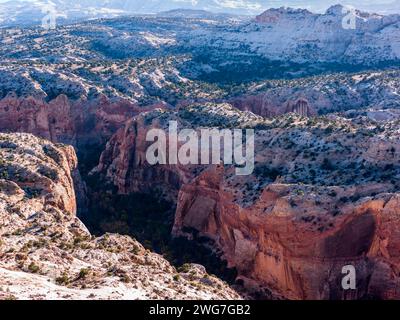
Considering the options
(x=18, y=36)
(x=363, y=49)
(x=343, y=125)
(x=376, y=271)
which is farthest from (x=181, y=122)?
(x=18, y=36)

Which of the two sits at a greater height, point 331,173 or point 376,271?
point 331,173

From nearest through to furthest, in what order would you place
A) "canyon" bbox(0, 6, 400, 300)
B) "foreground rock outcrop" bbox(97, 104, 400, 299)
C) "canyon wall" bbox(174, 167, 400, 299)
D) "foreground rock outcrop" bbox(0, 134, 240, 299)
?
"foreground rock outcrop" bbox(0, 134, 240, 299)
"canyon" bbox(0, 6, 400, 300)
"canyon wall" bbox(174, 167, 400, 299)
"foreground rock outcrop" bbox(97, 104, 400, 299)

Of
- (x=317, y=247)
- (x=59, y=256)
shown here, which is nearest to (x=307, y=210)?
(x=317, y=247)

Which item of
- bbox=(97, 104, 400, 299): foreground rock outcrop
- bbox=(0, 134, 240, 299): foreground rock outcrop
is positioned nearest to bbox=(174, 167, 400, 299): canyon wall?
bbox=(97, 104, 400, 299): foreground rock outcrop

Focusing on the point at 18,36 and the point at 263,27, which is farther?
the point at 18,36

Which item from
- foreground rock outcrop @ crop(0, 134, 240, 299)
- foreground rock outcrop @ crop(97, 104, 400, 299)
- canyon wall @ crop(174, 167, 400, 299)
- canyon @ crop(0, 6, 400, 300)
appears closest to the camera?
foreground rock outcrop @ crop(0, 134, 240, 299)

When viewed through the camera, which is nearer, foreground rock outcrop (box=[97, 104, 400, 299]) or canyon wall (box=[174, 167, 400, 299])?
canyon wall (box=[174, 167, 400, 299])

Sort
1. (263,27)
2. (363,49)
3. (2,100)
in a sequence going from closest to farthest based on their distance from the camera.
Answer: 1. (2,100)
2. (363,49)
3. (263,27)

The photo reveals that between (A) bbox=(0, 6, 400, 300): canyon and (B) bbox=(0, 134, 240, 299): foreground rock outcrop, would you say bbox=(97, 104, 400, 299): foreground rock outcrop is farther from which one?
(B) bbox=(0, 134, 240, 299): foreground rock outcrop
